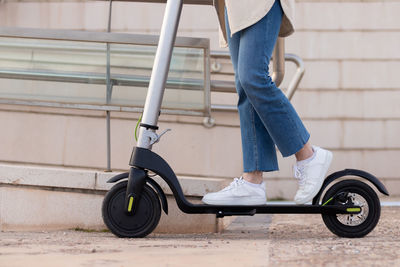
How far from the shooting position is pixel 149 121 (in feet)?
7.48

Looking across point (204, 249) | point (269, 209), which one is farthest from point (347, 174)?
point (204, 249)

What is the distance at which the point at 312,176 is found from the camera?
220 centimetres

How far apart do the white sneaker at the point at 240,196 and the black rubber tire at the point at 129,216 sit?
0.19 meters

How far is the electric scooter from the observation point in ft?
7.37

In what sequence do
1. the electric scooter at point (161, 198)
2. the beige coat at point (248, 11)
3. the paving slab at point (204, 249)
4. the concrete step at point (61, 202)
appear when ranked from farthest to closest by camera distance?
the concrete step at point (61, 202), the electric scooter at point (161, 198), the beige coat at point (248, 11), the paving slab at point (204, 249)

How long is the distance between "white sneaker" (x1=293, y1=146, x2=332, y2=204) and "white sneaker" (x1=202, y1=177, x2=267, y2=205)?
0.14 metres

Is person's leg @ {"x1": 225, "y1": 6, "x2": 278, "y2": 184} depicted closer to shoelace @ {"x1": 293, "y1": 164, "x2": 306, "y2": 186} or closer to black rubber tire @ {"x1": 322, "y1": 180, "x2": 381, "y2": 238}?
shoelace @ {"x1": 293, "y1": 164, "x2": 306, "y2": 186}

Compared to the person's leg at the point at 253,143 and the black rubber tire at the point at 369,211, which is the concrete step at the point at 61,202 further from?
the black rubber tire at the point at 369,211

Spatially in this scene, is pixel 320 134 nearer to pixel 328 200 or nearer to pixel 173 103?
pixel 173 103

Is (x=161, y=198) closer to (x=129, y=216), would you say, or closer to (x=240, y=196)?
(x=129, y=216)

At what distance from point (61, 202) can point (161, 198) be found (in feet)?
1.73

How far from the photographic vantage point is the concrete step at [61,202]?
8.53 ft

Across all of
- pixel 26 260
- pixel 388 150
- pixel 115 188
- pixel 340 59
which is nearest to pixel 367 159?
pixel 388 150

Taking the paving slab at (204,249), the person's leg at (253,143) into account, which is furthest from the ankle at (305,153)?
the paving slab at (204,249)
